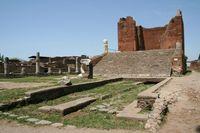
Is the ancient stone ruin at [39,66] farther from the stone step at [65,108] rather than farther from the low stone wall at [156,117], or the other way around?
the low stone wall at [156,117]

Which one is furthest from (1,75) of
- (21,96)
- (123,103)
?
(123,103)

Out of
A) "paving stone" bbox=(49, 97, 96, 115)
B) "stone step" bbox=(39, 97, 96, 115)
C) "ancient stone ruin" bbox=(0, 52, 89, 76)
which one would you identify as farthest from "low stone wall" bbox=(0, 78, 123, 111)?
"ancient stone ruin" bbox=(0, 52, 89, 76)

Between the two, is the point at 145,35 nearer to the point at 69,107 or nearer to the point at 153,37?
the point at 153,37

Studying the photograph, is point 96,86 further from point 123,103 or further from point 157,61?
point 157,61

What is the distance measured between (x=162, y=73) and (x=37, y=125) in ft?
57.5

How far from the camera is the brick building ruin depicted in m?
22.8

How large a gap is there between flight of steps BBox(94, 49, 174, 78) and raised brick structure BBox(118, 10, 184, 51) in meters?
7.97

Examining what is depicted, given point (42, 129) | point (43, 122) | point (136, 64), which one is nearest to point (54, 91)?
point (43, 122)

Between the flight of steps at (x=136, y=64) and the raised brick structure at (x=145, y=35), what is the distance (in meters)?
7.97

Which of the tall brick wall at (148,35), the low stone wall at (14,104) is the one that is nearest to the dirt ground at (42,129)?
the low stone wall at (14,104)

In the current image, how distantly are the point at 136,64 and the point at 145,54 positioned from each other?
250 centimetres

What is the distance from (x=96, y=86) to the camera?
579 inches

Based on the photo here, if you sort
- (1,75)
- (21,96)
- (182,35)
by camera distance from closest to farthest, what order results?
1. (21,96)
2. (1,75)
3. (182,35)

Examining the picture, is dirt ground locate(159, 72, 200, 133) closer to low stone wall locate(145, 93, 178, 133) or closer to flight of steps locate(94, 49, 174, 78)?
low stone wall locate(145, 93, 178, 133)
